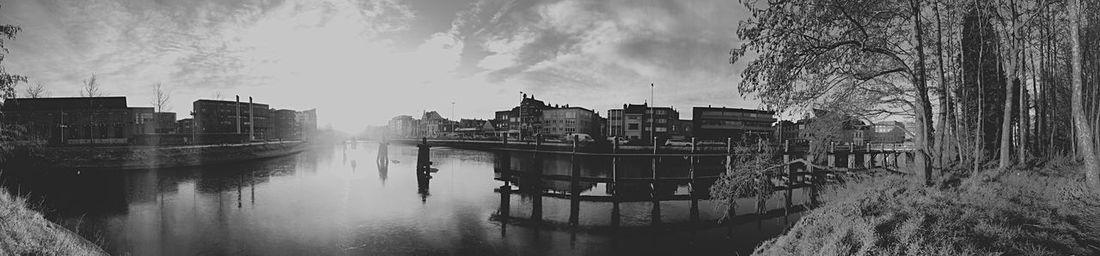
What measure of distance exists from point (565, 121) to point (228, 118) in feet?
226

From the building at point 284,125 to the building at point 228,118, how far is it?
20.5 ft

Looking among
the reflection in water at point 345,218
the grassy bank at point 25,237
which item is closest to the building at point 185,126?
the reflection in water at point 345,218

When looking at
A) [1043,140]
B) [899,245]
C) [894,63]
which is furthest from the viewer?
[1043,140]

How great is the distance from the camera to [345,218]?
19.7 m

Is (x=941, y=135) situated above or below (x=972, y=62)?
below

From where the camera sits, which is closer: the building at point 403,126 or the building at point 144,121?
the building at point 144,121

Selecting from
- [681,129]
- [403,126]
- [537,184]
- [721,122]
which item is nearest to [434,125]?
[403,126]

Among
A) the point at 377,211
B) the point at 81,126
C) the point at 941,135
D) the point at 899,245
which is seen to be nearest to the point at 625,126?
the point at 377,211

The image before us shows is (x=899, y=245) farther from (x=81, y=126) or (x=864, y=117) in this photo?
(x=81, y=126)

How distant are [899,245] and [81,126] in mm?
90405

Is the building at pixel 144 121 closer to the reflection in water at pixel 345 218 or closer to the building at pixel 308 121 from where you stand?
the reflection in water at pixel 345 218

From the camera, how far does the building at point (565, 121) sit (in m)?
84.5

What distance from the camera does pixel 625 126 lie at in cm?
8112

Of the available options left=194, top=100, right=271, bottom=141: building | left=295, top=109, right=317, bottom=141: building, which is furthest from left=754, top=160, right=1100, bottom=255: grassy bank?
left=295, top=109, right=317, bottom=141: building
